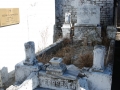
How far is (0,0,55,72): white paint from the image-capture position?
16.3 ft

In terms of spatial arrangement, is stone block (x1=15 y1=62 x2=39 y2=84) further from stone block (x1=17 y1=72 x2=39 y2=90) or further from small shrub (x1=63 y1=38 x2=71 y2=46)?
small shrub (x1=63 y1=38 x2=71 y2=46)

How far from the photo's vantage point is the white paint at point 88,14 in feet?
27.3

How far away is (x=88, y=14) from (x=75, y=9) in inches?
84.3

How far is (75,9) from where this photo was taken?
10.4 m

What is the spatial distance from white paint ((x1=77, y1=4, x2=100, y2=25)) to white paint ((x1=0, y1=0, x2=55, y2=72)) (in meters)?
1.43

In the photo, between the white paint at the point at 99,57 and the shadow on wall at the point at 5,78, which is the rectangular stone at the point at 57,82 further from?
the shadow on wall at the point at 5,78

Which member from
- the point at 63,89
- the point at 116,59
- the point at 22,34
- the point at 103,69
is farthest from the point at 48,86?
the point at 116,59

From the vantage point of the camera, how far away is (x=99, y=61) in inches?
145

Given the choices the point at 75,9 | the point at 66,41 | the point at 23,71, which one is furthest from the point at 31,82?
the point at 75,9

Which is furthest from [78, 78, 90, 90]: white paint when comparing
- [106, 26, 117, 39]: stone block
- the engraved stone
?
[106, 26, 117, 39]: stone block

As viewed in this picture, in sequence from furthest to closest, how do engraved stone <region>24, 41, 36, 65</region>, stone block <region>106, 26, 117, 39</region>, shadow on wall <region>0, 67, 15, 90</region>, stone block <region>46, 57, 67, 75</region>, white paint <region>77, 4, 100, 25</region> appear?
stone block <region>106, 26, 117, 39</region>, white paint <region>77, 4, 100, 25</region>, shadow on wall <region>0, 67, 15, 90</region>, engraved stone <region>24, 41, 36, 65</region>, stone block <region>46, 57, 67, 75</region>

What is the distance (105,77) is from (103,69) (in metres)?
0.17

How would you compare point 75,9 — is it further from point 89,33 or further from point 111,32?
point 111,32

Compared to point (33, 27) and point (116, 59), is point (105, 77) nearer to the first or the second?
point (116, 59)
